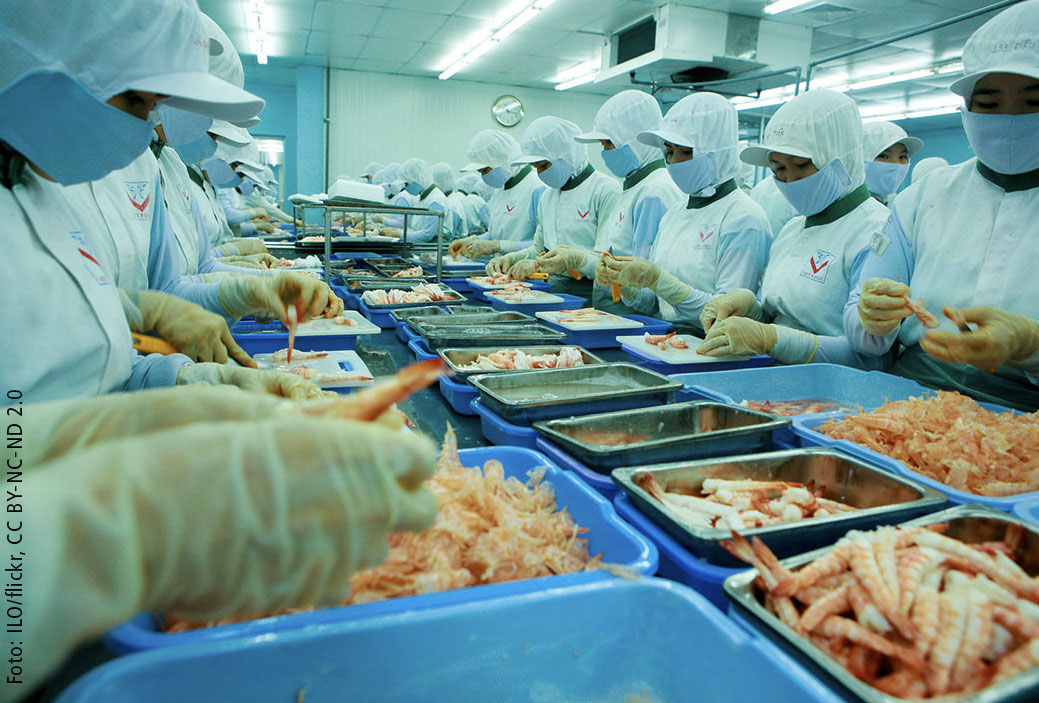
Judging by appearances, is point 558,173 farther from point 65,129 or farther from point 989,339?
point 65,129

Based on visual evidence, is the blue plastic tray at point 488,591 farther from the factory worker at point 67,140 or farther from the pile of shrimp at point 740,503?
the factory worker at point 67,140

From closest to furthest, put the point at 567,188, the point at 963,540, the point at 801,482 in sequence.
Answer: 1. the point at 963,540
2. the point at 801,482
3. the point at 567,188

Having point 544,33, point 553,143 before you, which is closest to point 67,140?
point 553,143

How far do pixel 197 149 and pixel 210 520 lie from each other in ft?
15.0

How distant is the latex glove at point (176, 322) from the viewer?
77.3 inches

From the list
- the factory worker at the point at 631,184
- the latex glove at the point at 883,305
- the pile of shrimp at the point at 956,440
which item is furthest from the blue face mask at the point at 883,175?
the pile of shrimp at the point at 956,440

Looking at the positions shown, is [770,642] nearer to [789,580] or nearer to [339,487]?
[789,580]

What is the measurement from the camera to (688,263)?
3.80 metres

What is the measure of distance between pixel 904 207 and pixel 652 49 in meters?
7.93

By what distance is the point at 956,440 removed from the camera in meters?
1.60

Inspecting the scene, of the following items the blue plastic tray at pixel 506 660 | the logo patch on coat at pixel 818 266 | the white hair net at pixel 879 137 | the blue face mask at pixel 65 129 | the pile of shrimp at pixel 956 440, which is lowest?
the blue plastic tray at pixel 506 660

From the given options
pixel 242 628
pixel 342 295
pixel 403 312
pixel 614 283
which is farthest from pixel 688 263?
pixel 242 628

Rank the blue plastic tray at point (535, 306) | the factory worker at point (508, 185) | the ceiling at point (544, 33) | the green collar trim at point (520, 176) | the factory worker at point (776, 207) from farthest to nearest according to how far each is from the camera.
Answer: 1. the ceiling at point (544, 33)
2. the green collar trim at point (520, 176)
3. the factory worker at point (508, 185)
4. the factory worker at point (776, 207)
5. the blue plastic tray at point (535, 306)

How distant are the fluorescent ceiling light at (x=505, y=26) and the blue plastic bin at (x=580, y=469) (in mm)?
8781
